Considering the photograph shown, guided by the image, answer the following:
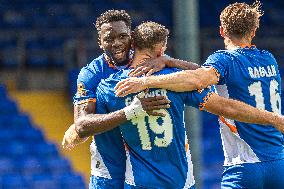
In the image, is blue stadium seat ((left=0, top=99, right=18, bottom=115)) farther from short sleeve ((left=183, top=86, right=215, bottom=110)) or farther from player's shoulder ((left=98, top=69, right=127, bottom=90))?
short sleeve ((left=183, top=86, right=215, bottom=110))

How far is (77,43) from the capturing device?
1436 cm

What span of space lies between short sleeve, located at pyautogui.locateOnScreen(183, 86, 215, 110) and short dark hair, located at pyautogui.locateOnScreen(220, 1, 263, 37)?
0.61 metres

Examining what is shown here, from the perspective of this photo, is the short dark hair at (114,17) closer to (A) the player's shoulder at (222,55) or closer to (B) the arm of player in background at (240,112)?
(A) the player's shoulder at (222,55)

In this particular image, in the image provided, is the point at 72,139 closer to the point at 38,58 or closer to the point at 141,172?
the point at 141,172

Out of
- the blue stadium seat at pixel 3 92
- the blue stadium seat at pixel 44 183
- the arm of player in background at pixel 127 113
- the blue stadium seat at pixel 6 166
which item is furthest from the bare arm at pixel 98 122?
the blue stadium seat at pixel 3 92

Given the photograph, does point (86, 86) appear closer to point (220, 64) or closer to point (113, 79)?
point (113, 79)

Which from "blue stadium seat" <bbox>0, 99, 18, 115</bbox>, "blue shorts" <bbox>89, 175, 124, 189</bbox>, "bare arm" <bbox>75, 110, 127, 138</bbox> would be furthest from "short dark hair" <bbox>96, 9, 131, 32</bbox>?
"blue stadium seat" <bbox>0, 99, 18, 115</bbox>

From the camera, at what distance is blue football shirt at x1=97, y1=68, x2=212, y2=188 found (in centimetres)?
504

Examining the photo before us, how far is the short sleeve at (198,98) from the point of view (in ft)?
16.6

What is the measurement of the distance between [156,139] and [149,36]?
665mm

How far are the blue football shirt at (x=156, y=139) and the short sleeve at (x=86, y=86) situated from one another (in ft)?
0.41

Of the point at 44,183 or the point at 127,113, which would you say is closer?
the point at 127,113

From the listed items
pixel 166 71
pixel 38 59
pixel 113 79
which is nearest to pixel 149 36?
pixel 166 71

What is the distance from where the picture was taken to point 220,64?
5348mm
